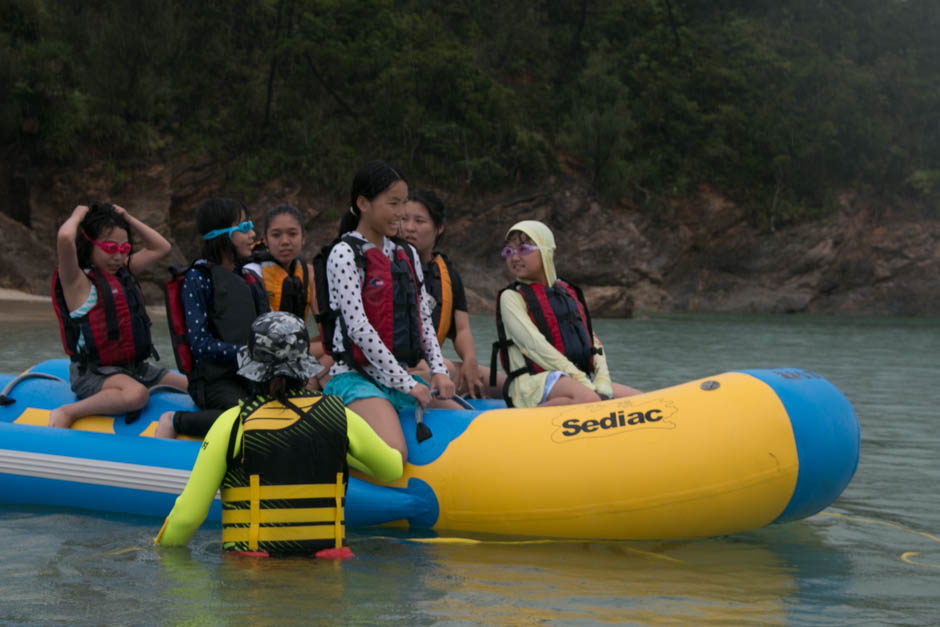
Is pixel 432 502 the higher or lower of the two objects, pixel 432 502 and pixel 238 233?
the lower

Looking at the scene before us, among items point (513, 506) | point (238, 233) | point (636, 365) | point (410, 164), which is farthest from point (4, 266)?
point (513, 506)

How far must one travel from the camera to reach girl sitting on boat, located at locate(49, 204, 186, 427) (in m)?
4.26

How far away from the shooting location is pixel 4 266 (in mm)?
20078

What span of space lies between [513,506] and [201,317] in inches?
60.4

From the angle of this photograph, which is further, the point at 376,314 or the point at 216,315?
the point at 216,315

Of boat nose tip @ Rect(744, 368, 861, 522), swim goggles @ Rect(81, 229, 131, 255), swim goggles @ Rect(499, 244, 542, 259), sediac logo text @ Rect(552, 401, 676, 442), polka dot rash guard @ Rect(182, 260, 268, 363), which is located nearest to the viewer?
boat nose tip @ Rect(744, 368, 861, 522)

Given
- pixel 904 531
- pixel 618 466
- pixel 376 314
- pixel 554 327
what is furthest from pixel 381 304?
pixel 904 531

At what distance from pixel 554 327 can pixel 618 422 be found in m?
0.82

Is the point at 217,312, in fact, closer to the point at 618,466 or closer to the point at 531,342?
the point at 531,342

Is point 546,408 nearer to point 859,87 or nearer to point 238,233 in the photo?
point 238,233

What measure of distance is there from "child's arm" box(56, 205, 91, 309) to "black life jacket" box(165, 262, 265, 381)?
0.36 m

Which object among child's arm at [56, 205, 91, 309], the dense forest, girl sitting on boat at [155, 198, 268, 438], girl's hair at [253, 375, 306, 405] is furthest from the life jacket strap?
the dense forest

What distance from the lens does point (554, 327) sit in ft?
14.5

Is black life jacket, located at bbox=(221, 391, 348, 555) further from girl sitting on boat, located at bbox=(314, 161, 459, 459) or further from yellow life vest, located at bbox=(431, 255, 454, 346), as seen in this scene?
yellow life vest, located at bbox=(431, 255, 454, 346)
